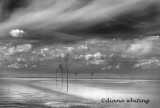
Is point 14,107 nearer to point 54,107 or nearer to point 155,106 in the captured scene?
point 54,107

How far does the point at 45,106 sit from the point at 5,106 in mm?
7244

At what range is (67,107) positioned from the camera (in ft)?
156

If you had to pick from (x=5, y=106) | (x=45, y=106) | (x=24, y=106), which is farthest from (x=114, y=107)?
(x=5, y=106)

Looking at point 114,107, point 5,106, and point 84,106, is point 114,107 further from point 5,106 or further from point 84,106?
point 5,106

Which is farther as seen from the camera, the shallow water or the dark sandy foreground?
the shallow water

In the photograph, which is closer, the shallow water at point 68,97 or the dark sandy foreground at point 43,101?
the dark sandy foreground at point 43,101

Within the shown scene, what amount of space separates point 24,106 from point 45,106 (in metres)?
3.82

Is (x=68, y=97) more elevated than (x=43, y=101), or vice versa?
(x=43, y=101)

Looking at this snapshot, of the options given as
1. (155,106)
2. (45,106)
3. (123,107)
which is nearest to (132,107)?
(123,107)

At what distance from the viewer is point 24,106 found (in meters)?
48.0

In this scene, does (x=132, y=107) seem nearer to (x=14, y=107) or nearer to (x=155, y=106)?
(x=155, y=106)

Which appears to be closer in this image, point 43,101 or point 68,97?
point 43,101

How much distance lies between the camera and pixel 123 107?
47.3 metres

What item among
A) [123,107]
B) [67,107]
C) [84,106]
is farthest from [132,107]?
[67,107]
